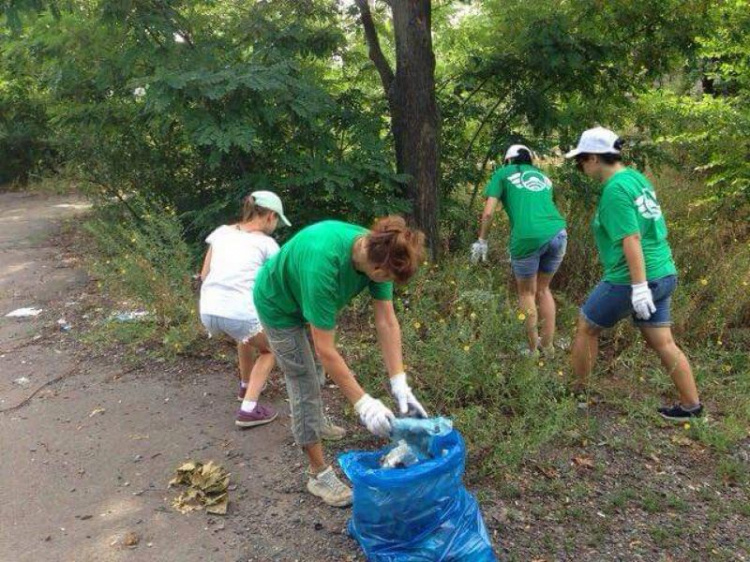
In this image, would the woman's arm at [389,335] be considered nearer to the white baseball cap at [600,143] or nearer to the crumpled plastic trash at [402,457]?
the crumpled plastic trash at [402,457]

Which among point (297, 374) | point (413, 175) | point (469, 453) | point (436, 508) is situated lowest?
point (469, 453)

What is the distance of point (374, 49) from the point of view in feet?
21.5

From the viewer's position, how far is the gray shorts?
312 cm

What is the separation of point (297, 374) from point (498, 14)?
4.97 m

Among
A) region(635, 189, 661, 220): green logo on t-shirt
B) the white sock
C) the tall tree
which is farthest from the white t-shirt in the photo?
the tall tree

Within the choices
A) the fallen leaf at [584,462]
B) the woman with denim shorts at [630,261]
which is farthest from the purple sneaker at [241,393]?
the woman with denim shorts at [630,261]

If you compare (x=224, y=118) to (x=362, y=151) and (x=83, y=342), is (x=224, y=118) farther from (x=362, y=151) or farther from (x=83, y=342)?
(x=83, y=342)

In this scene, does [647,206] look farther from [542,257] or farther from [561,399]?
[561,399]

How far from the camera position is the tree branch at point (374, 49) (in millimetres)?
6477

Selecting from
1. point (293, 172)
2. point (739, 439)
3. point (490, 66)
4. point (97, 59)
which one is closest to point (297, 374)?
point (739, 439)

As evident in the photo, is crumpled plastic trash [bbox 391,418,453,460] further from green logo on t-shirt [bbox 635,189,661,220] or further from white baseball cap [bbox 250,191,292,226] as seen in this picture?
green logo on t-shirt [bbox 635,189,661,220]

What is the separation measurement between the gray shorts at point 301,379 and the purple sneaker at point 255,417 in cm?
93

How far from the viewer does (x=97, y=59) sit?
652 centimetres

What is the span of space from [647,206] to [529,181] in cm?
122
